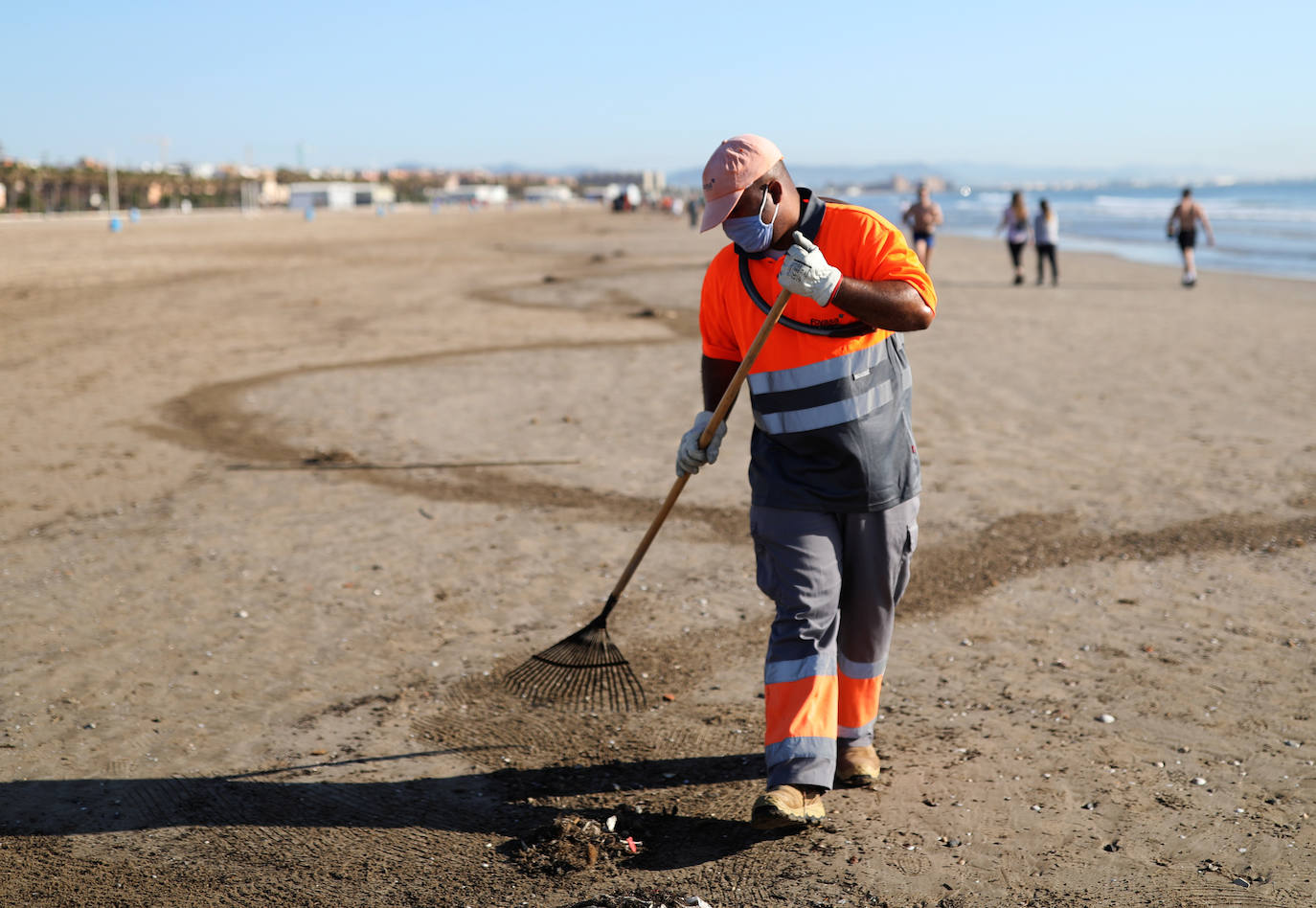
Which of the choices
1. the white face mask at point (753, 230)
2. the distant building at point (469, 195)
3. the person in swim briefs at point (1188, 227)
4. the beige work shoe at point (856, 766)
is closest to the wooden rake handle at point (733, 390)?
the white face mask at point (753, 230)

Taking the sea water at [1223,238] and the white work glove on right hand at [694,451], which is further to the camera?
the sea water at [1223,238]

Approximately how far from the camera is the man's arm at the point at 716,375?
11.5 ft

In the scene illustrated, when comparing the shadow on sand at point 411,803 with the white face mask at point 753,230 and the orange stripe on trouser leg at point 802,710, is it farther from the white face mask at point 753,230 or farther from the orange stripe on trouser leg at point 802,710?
the white face mask at point 753,230

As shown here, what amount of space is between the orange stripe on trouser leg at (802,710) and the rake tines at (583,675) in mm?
820

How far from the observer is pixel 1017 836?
127 inches

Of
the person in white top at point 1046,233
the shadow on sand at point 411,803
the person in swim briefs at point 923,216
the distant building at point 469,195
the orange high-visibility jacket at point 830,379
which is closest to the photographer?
the orange high-visibility jacket at point 830,379

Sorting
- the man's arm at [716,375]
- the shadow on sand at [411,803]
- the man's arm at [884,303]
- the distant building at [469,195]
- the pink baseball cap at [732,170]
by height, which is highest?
the distant building at [469,195]

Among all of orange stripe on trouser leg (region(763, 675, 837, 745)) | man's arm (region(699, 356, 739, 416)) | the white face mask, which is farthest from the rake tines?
the white face mask

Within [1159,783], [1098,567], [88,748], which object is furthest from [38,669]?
[1098,567]

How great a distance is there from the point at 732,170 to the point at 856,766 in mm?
1871

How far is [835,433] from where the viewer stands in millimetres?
3139

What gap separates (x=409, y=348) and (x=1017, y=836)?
1029cm

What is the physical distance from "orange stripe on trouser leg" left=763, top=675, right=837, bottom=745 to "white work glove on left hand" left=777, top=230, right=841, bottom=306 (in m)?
1.10

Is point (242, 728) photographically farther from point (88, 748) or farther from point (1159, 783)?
point (1159, 783)
